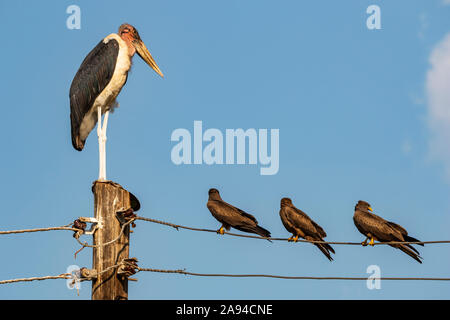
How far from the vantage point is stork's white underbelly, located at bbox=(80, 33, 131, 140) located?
1513 centimetres

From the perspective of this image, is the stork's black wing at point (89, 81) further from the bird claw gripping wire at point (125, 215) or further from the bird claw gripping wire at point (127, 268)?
the bird claw gripping wire at point (127, 268)

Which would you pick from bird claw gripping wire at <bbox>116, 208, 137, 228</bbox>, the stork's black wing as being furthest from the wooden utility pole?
the stork's black wing

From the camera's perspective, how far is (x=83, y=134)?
49.2ft

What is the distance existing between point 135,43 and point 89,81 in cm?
156

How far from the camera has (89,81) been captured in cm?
1530

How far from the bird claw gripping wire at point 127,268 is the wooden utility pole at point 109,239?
43 mm

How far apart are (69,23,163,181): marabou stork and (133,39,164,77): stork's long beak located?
0.50 metres

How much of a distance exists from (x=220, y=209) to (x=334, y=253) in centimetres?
187

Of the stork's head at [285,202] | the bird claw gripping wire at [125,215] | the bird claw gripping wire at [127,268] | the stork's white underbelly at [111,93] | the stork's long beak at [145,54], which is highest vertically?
the stork's long beak at [145,54]

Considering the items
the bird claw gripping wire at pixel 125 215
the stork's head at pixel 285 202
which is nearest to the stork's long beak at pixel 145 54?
the stork's head at pixel 285 202

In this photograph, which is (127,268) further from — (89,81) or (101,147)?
(89,81)

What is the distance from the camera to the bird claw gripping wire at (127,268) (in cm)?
1004
